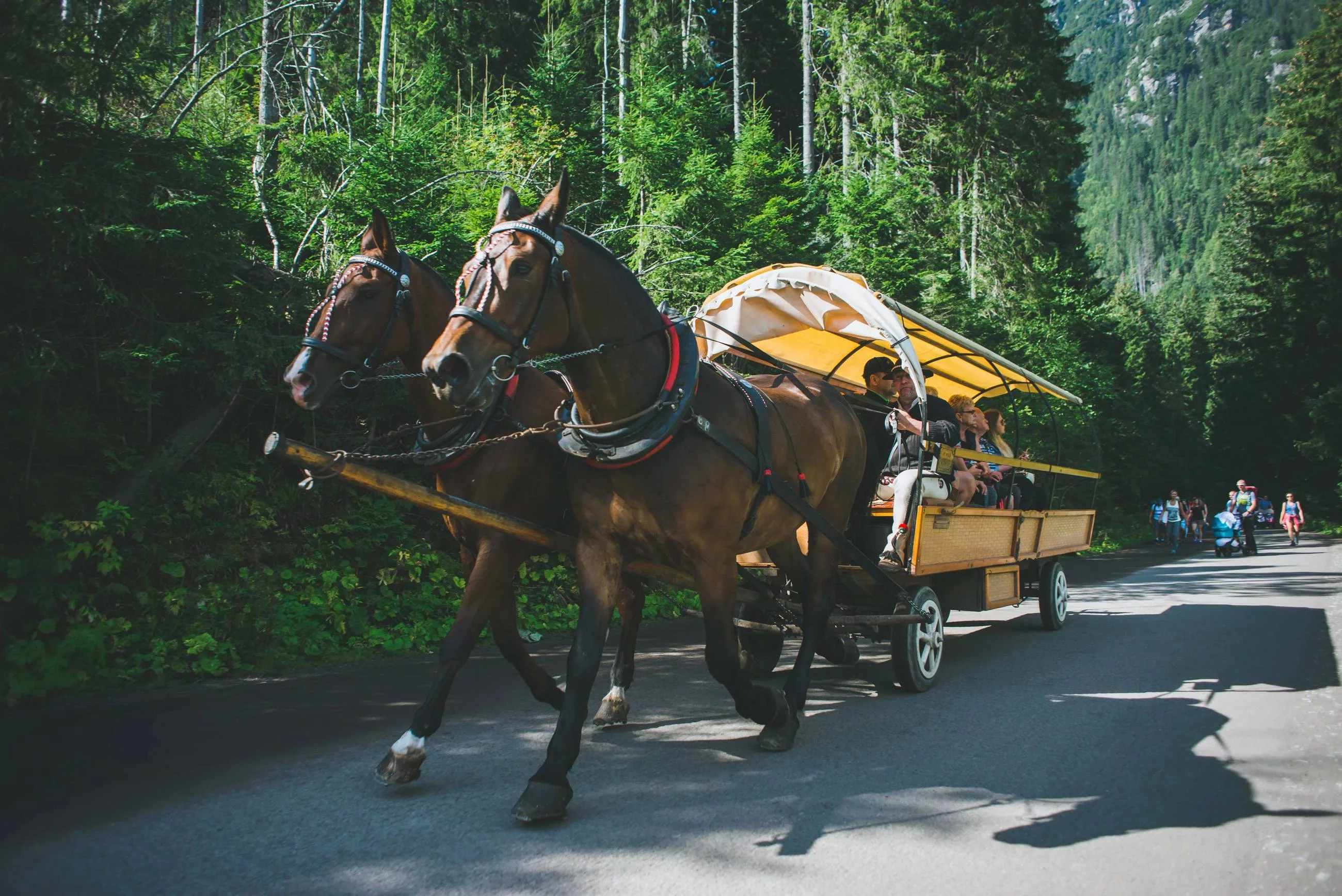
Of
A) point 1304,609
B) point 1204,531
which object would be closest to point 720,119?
point 1304,609

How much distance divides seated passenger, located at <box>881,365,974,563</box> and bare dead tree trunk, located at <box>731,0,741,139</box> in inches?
609

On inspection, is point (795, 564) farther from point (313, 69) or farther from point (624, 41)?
point (624, 41)

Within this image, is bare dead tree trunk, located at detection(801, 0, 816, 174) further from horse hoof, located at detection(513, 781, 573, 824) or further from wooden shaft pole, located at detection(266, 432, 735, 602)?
horse hoof, located at detection(513, 781, 573, 824)

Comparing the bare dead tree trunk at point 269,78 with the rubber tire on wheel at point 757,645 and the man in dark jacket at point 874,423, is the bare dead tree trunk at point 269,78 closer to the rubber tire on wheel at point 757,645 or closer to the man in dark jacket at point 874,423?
the man in dark jacket at point 874,423

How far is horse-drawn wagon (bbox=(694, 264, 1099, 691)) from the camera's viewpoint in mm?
5855

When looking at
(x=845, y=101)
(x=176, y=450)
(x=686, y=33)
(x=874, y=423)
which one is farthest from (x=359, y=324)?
(x=686, y=33)

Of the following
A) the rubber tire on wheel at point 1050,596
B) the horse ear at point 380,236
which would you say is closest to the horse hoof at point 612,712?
the horse ear at point 380,236

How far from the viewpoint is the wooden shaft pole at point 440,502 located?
352 centimetres

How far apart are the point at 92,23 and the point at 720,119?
13945mm

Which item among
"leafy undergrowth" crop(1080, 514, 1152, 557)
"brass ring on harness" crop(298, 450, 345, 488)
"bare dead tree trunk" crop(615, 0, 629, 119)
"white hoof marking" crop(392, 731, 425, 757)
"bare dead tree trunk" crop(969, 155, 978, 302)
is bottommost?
"leafy undergrowth" crop(1080, 514, 1152, 557)

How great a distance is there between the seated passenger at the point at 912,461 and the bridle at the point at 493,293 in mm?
3036

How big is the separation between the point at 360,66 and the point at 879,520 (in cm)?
1442

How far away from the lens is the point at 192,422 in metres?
7.38

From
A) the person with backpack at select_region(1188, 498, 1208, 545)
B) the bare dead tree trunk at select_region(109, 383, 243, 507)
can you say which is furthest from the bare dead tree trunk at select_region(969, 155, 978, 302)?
the bare dead tree trunk at select_region(109, 383, 243, 507)
